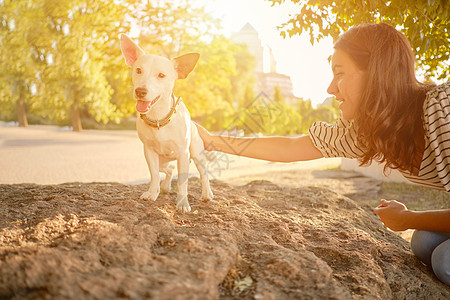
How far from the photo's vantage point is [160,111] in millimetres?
2367

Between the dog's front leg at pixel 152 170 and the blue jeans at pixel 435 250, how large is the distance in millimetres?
1874

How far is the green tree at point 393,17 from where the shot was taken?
8.55 ft

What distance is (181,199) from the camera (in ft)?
8.26

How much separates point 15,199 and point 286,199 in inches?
93.4

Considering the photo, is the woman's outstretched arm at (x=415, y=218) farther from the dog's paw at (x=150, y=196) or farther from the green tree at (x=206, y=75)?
the green tree at (x=206, y=75)

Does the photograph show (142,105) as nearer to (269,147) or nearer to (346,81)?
(269,147)

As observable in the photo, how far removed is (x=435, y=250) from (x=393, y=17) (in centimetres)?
212

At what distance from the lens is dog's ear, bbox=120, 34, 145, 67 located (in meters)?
2.37

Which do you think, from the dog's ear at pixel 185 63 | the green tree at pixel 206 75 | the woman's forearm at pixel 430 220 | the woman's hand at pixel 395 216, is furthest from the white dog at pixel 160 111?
the green tree at pixel 206 75

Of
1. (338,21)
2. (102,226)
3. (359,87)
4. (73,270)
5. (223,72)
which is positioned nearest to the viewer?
(73,270)

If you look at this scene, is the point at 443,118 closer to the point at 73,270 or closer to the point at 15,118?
the point at 73,270

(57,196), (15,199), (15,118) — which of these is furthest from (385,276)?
(15,118)

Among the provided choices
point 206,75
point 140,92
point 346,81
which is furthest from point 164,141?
point 206,75

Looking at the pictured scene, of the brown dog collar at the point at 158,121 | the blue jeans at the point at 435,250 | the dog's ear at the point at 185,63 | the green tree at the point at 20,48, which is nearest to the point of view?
the blue jeans at the point at 435,250
